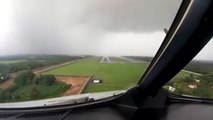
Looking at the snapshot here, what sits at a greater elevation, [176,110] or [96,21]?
[96,21]

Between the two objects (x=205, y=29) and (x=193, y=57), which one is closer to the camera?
(x=205, y=29)

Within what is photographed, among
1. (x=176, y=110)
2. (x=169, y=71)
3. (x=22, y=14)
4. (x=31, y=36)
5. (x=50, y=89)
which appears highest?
(x=22, y=14)

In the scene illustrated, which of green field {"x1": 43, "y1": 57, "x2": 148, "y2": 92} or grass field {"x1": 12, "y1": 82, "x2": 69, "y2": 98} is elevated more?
green field {"x1": 43, "y1": 57, "x2": 148, "y2": 92}

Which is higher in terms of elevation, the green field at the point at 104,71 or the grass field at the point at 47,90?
the green field at the point at 104,71

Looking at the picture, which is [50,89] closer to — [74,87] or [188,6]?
[74,87]

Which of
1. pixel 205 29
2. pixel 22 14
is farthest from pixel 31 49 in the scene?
pixel 205 29

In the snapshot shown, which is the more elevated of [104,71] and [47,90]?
[104,71]

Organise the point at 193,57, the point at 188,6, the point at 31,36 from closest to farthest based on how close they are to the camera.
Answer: the point at 188,6, the point at 193,57, the point at 31,36

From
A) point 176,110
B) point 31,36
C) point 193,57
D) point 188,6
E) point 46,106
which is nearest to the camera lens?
point 188,6
